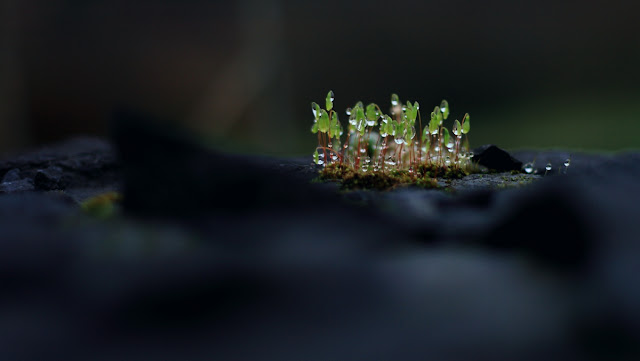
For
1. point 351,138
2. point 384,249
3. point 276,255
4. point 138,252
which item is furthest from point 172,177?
point 351,138

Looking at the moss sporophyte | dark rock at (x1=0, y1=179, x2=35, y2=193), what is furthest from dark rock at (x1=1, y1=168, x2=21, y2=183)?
the moss sporophyte

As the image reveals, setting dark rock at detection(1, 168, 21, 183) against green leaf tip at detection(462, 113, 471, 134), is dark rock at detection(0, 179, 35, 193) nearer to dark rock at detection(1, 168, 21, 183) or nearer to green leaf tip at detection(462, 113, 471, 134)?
dark rock at detection(1, 168, 21, 183)

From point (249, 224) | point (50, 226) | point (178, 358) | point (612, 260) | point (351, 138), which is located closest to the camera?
point (178, 358)

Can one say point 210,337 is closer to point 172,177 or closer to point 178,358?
point 178,358

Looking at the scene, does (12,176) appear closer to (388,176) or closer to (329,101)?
(329,101)

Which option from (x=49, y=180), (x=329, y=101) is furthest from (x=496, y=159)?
(x=49, y=180)

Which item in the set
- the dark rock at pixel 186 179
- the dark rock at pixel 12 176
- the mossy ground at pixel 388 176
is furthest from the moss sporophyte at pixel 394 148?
the dark rock at pixel 12 176

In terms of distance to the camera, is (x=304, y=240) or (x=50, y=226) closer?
(x=304, y=240)
